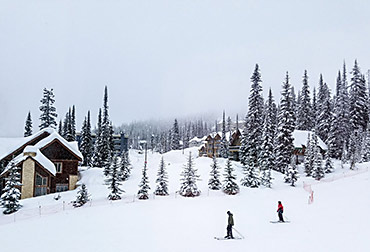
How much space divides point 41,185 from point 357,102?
57.1 metres

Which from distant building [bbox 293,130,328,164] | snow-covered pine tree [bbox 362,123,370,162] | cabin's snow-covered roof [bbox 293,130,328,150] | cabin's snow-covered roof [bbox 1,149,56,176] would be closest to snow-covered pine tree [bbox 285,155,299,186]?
distant building [bbox 293,130,328,164]

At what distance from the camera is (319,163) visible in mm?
42094

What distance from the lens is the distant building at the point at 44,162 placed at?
36.8 metres

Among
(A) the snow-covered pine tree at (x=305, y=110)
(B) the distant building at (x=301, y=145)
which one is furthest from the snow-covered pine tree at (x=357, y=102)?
(A) the snow-covered pine tree at (x=305, y=110)

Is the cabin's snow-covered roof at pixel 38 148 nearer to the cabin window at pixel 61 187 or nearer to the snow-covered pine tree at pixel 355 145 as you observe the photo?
the cabin window at pixel 61 187

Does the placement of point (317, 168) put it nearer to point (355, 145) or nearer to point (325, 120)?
point (355, 145)

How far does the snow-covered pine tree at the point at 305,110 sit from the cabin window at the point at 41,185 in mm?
55452

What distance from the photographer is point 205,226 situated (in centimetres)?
1848

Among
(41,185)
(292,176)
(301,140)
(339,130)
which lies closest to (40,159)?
(41,185)

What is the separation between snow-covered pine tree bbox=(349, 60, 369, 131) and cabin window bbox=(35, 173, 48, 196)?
54.5 metres

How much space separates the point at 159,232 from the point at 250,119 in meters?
34.7

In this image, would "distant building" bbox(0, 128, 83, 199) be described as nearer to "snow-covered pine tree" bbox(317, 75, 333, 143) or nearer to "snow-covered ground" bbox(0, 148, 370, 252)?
"snow-covered ground" bbox(0, 148, 370, 252)

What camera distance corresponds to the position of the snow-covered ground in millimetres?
14258

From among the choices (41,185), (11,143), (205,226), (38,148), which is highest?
(11,143)
